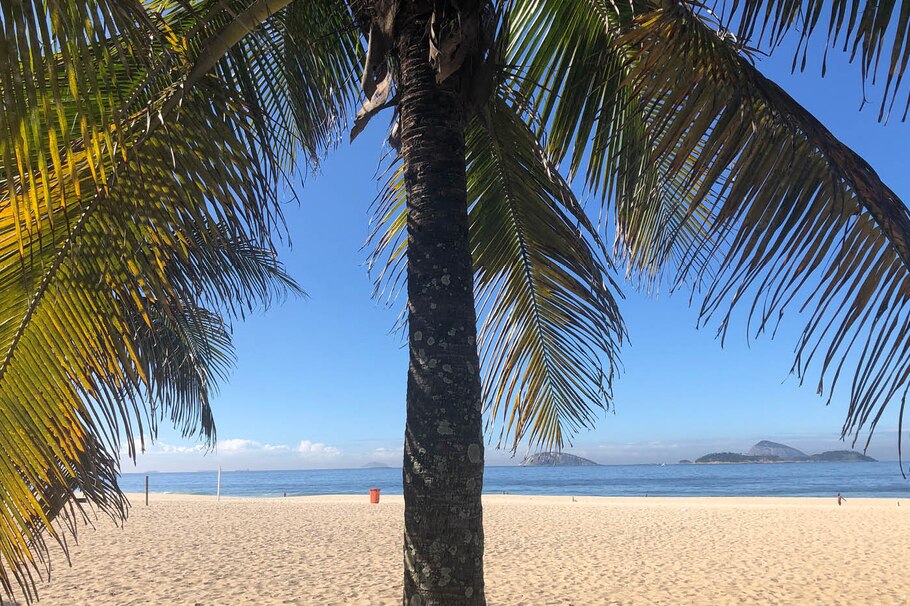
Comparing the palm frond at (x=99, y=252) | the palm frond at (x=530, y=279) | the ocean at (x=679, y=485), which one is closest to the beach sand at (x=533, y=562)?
the palm frond at (x=530, y=279)

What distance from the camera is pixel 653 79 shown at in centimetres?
295

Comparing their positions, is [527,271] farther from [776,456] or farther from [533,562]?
[776,456]

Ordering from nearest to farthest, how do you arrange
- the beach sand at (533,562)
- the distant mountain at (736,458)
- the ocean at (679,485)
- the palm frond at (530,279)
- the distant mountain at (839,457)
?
the palm frond at (530,279) < the beach sand at (533,562) < the ocean at (679,485) < the distant mountain at (839,457) < the distant mountain at (736,458)

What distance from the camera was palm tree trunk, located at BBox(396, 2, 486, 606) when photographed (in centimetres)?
261

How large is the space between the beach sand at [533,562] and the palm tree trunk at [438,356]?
465 centimetres

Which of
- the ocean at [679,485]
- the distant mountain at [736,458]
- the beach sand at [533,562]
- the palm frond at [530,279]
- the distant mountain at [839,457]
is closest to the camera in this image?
the palm frond at [530,279]

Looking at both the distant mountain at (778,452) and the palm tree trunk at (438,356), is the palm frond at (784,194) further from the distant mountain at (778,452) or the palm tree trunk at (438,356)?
the distant mountain at (778,452)

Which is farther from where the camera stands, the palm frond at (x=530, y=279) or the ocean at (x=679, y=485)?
the ocean at (x=679, y=485)

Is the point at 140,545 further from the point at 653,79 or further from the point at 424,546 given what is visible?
the point at 653,79

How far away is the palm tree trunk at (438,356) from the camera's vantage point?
2.61 metres

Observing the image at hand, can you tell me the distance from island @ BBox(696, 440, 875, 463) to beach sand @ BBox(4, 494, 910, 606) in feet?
376

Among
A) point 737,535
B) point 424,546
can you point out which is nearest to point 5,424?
point 424,546

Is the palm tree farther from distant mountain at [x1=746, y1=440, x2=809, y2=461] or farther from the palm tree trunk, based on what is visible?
distant mountain at [x1=746, y1=440, x2=809, y2=461]

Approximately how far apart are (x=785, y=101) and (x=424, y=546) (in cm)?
236
